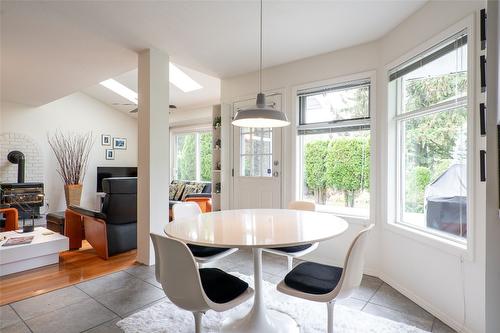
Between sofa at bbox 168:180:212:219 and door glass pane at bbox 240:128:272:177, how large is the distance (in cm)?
138

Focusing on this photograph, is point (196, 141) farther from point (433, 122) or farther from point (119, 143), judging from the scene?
point (433, 122)

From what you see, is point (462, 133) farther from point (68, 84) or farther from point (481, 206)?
point (68, 84)

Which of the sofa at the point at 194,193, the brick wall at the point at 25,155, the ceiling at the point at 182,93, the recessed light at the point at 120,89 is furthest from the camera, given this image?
the recessed light at the point at 120,89

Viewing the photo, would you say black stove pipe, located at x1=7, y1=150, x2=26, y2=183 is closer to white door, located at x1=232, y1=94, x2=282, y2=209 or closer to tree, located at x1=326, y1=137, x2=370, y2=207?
white door, located at x1=232, y1=94, x2=282, y2=209

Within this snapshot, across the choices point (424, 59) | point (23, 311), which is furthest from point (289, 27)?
point (23, 311)

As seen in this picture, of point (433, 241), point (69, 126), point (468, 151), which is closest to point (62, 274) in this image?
point (433, 241)

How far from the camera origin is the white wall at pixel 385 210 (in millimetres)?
1859

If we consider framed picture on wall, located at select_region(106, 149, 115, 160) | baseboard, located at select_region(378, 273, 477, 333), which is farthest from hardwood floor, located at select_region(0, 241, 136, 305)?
framed picture on wall, located at select_region(106, 149, 115, 160)

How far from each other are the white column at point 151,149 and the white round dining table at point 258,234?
1.30 meters

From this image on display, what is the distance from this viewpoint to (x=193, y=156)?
23.0 feet

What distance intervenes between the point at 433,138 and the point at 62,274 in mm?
3918

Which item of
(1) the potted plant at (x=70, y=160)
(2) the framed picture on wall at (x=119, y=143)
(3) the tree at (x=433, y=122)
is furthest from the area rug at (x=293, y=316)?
(2) the framed picture on wall at (x=119, y=143)

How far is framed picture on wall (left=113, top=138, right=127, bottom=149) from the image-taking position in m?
7.63

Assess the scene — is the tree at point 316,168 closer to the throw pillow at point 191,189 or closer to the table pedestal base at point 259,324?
the table pedestal base at point 259,324
